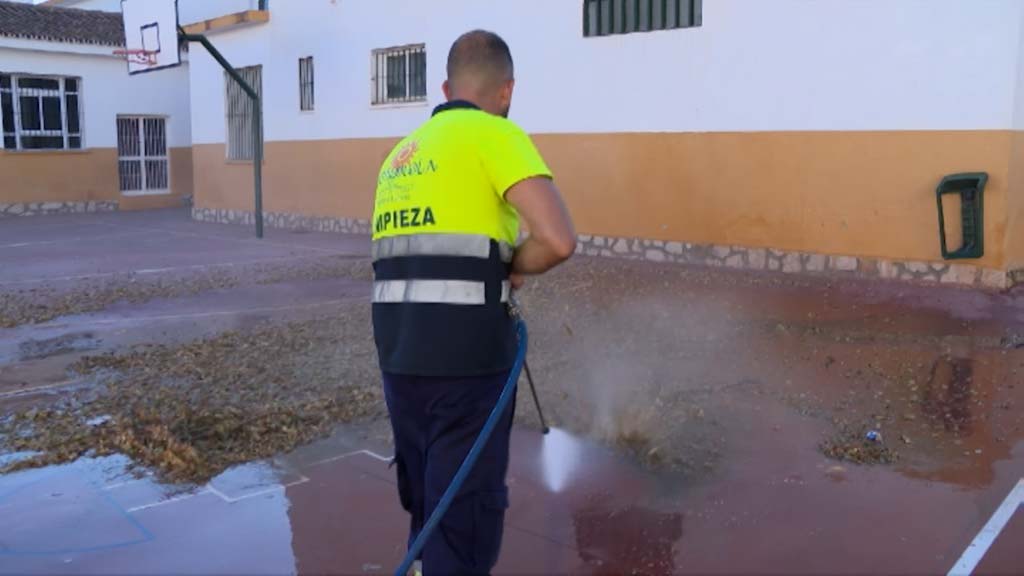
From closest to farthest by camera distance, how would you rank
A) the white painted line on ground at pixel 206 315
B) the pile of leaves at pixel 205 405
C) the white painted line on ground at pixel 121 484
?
the white painted line on ground at pixel 121 484 → the pile of leaves at pixel 205 405 → the white painted line on ground at pixel 206 315

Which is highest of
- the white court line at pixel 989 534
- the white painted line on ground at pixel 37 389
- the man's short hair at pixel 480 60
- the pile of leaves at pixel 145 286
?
the man's short hair at pixel 480 60

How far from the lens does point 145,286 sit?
9.99m

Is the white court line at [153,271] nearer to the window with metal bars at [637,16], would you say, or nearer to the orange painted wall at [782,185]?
the orange painted wall at [782,185]

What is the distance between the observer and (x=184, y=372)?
6016mm

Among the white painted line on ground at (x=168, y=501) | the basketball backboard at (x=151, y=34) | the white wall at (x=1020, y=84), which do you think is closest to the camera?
the white painted line on ground at (x=168, y=501)

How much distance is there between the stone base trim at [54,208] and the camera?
67.3 ft

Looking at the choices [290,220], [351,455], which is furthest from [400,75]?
[351,455]

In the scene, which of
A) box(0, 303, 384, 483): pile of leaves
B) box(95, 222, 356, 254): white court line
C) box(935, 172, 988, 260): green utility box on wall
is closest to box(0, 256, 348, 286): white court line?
box(95, 222, 356, 254): white court line

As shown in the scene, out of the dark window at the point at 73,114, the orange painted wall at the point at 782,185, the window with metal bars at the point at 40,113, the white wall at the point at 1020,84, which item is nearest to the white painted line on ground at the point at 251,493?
the orange painted wall at the point at 782,185

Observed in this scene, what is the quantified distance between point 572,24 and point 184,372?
24.8 ft

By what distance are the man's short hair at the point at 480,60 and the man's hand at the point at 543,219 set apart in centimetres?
38

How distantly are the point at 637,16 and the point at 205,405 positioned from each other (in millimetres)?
7837

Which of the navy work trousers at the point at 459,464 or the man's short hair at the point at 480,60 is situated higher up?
the man's short hair at the point at 480,60

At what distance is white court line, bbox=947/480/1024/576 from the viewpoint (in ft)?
10.8
